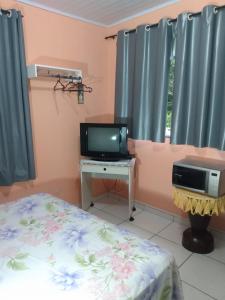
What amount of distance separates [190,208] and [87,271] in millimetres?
1347

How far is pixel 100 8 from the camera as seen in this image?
2.56 m

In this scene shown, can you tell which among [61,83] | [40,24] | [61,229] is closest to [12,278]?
[61,229]

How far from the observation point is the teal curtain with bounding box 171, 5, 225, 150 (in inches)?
83.9

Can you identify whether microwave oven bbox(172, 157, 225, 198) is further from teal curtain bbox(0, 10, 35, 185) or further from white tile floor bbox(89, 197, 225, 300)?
teal curtain bbox(0, 10, 35, 185)

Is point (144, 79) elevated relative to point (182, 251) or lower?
elevated

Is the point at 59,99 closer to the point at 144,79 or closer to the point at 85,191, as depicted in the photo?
the point at 144,79

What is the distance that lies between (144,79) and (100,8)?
0.93 metres

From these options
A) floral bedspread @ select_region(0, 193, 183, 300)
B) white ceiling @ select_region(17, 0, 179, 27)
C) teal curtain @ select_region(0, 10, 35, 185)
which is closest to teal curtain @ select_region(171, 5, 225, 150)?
white ceiling @ select_region(17, 0, 179, 27)

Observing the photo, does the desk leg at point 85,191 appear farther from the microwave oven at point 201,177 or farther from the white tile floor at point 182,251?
the microwave oven at point 201,177

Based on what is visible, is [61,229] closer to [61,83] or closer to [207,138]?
[207,138]

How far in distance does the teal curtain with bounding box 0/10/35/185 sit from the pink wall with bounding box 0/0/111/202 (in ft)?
0.52

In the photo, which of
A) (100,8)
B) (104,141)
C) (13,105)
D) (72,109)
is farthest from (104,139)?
(100,8)

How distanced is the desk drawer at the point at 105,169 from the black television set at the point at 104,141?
5.9 inches

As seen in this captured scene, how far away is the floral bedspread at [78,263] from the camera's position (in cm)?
103
